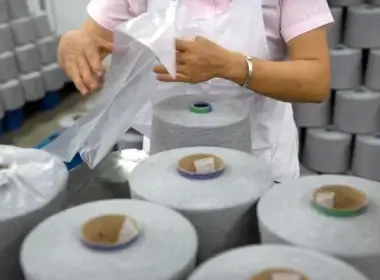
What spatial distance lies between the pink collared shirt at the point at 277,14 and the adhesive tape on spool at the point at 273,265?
1.74 ft

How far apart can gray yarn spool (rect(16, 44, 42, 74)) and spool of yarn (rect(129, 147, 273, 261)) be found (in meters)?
2.32

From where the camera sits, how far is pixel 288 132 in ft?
4.06

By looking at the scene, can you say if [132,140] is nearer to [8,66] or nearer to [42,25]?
[8,66]

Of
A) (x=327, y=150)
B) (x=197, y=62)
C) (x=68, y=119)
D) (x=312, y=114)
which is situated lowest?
(x=68, y=119)

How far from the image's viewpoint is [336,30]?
215cm

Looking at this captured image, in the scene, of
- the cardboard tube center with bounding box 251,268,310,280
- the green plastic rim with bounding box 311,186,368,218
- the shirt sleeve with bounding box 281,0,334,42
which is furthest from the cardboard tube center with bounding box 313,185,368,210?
the shirt sleeve with bounding box 281,0,334,42

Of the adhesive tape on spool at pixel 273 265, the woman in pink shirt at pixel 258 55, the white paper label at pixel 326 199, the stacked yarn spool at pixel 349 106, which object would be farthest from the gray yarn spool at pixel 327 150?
the adhesive tape on spool at pixel 273 265

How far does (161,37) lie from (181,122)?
17 cm

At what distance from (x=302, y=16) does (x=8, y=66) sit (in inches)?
85.6

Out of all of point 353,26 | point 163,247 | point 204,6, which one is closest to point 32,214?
point 163,247

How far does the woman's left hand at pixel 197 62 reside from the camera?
2.93ft

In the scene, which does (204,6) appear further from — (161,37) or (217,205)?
(217,205)

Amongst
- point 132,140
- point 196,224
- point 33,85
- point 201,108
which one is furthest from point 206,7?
point 33,85

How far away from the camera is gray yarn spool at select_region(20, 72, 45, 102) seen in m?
3.00
